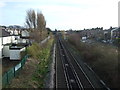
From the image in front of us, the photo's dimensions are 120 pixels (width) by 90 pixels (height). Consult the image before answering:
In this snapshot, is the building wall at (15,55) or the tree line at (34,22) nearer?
the building wall at (15,55)

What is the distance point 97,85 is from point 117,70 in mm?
2423

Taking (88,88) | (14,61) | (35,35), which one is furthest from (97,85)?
(35,35)

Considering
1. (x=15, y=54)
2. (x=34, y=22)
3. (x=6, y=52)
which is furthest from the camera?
(x=34, y=22)

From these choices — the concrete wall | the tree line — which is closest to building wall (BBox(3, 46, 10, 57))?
the concrete wall

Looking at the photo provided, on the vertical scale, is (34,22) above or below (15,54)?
above

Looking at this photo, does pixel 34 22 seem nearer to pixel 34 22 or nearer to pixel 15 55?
pixel 34 22

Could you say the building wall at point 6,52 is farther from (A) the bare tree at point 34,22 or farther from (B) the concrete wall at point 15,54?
(A) the bare tree at point 34,22

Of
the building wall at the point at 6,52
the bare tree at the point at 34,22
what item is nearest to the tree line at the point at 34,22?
the bare tree at the point at 34,22

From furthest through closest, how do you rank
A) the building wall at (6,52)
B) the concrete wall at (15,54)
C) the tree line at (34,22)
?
the tree line at (34,22)
the building wall at (6,52)
the concrete wall at (15,54)

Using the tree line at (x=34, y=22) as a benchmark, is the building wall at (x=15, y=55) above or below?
below

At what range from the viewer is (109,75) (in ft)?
57.1

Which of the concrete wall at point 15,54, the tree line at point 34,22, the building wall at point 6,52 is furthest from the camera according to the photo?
the tree line at point 34,22

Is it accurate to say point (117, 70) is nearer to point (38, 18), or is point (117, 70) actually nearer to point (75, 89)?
point (75, 89)

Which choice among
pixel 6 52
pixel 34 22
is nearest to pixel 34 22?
pixel 34 22
